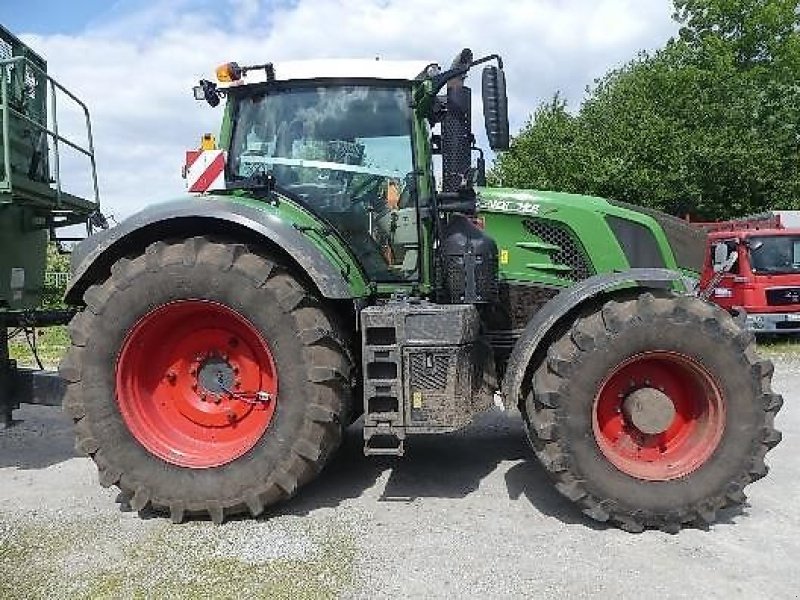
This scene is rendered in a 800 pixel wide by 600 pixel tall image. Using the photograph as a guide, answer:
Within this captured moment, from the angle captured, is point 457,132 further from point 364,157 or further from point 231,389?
point 231,389

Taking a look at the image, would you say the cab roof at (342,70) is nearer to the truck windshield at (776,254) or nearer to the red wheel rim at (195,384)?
the red wheel rim at (195,384)

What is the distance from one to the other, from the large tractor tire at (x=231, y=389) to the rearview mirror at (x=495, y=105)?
1.38 metres

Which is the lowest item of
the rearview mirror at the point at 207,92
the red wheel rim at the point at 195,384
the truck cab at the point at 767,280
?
the red wheel rim at the point at 195,384

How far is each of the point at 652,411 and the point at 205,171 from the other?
3022mm

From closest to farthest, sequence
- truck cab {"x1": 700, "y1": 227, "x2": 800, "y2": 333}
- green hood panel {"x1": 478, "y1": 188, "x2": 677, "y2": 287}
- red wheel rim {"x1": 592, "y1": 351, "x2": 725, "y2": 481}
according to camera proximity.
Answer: red wheel rim {"x1": 592, "y1": 351, "x2": 725, "y2": 481} < green hood panel {"x1": 478, "y1": 188, "x2": 677, "y2": 287} < truck cab {"x1": 700, "y1": 227, "x2": 800, "y2": 333}

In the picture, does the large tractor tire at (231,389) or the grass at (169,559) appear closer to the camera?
the grass at (169,559)

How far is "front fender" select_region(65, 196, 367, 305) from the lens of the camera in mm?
4445

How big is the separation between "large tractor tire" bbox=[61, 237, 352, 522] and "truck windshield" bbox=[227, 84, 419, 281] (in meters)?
0.66

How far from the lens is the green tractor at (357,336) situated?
174 inches

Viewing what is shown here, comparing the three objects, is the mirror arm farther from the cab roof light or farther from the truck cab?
the truck cab

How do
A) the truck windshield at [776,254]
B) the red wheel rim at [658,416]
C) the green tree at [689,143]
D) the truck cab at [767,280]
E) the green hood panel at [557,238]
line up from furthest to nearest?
the green tree at [689,143] < the truck windshield at [776,254] < the truck cab at [767,280] < the green hood panel at [557,238] < the red wheel rim at [658,416]

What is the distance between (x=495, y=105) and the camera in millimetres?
4379

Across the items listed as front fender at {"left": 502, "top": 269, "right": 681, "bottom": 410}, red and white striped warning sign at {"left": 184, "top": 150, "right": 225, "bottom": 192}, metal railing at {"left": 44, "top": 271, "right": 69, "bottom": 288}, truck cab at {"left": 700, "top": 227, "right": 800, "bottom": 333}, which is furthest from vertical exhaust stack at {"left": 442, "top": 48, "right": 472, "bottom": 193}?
truck cab at {"left": 700, "top": 227, "right": 800, "bottom": 333}

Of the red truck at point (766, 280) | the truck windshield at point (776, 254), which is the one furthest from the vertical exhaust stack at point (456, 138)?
the truck windshield at point (776, 254)
